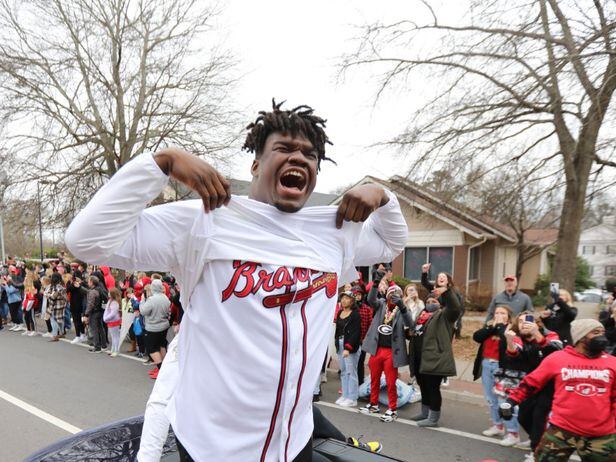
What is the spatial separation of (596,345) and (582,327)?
0.51ft

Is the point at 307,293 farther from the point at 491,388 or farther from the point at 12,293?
the point at 12,293

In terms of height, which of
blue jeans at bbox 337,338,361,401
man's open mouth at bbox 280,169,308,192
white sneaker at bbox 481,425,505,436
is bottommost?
white sneaker at bbox 481,425,505,436

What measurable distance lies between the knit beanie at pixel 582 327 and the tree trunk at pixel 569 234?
5.80m

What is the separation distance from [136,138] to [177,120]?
65.2 inches

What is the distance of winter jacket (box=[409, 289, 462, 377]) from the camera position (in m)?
5.14

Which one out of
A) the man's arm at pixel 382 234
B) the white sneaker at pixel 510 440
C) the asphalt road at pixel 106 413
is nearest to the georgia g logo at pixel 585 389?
the asphalt road at pixel 106 413

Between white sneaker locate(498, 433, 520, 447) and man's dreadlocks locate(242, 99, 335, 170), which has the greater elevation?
man's dreadlocks locate(242, 99, 335, 170)

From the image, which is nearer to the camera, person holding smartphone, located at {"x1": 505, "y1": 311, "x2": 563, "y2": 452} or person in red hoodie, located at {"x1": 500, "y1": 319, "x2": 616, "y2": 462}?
person in red hoodie, located at {"x1": 500, "y1": 319, "x2": 616, "y2": 462}

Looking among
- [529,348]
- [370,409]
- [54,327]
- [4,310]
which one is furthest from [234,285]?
[4,310]

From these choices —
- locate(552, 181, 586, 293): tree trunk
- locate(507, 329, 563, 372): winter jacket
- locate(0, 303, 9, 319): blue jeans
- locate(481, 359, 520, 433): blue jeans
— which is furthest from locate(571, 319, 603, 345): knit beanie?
locate(0, 303, 9, 319): blue jeans

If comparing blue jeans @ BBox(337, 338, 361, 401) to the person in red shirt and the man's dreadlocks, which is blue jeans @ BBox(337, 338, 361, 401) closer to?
the person in red shirt

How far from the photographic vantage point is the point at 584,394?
131 inches

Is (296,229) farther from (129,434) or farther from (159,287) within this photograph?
(159,287)

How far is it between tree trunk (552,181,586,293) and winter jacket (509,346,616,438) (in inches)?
231
